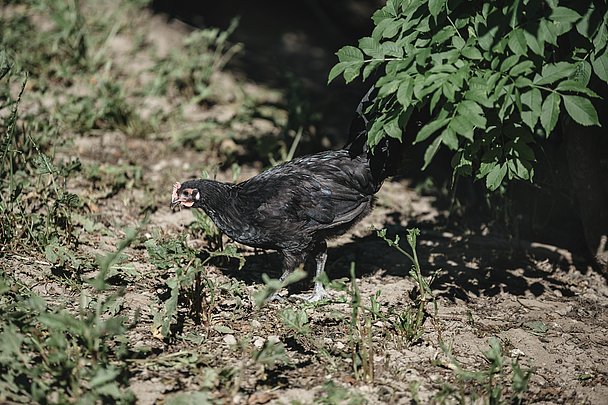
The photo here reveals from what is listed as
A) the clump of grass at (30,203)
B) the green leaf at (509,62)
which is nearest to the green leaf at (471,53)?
the green leaf at (509,62)

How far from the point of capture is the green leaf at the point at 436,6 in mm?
3238

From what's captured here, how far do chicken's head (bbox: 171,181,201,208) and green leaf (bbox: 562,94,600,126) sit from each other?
220cm

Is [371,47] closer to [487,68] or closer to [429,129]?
[487,68]

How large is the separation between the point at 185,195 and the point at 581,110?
231 centimetres

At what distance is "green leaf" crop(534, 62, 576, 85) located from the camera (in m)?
3.17

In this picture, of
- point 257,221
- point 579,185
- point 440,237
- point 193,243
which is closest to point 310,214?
point 257,221

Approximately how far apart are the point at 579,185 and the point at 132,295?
3099mm

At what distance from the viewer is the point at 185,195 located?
4.20 m

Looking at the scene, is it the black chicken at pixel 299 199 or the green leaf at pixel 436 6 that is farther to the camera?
the black chicken at pixel 299 199

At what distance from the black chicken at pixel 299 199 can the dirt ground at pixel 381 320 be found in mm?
389

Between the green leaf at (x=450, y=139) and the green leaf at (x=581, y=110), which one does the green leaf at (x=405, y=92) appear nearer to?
the green leaf at (x=450, y=139)

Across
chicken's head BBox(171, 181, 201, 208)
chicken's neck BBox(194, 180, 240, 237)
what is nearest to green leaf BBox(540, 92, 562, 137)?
chicken's neck BBox(194, 180, 240, 237)

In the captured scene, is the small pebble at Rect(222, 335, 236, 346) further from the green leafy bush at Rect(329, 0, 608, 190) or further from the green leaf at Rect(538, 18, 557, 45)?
the green leaf at Rect(538, 18, 557, 45)

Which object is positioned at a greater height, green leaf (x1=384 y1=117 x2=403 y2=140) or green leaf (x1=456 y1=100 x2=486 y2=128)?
green leaf (x1=456 y1=100 x2=486 y2=128)
